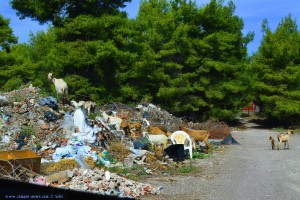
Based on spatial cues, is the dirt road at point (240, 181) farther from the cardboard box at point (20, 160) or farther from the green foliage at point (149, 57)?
the green foliage at point (149, 57)

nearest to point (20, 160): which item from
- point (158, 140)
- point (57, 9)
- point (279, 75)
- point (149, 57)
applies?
point (158, 140)

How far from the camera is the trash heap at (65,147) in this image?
920cm

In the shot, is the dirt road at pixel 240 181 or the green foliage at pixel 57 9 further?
the green foliage at pixel 57 9

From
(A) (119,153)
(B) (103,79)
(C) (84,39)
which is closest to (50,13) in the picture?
(C) (84,39)

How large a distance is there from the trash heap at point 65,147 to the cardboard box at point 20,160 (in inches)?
6.7

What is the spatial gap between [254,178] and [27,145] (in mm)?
7093

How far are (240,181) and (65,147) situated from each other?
5386 millimetres

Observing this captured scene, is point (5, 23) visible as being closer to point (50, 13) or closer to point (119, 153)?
point (50, 13)

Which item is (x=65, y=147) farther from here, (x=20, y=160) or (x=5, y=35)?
(x=5, y=35)

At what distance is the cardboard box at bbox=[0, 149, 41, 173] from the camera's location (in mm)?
9133

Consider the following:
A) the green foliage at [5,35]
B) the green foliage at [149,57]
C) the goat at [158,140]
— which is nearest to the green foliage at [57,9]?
the green foliage at [149,57]

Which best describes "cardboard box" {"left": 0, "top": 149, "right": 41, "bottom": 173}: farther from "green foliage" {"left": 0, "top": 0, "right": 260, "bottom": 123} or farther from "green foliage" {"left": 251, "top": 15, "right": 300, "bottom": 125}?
"green foliage" {"left": 251, "top": 15, "right": 300, "bottom": 125}

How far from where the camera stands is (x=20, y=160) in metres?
9.45

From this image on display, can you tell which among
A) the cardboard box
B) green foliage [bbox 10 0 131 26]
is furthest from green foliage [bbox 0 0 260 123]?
the cardboard box
